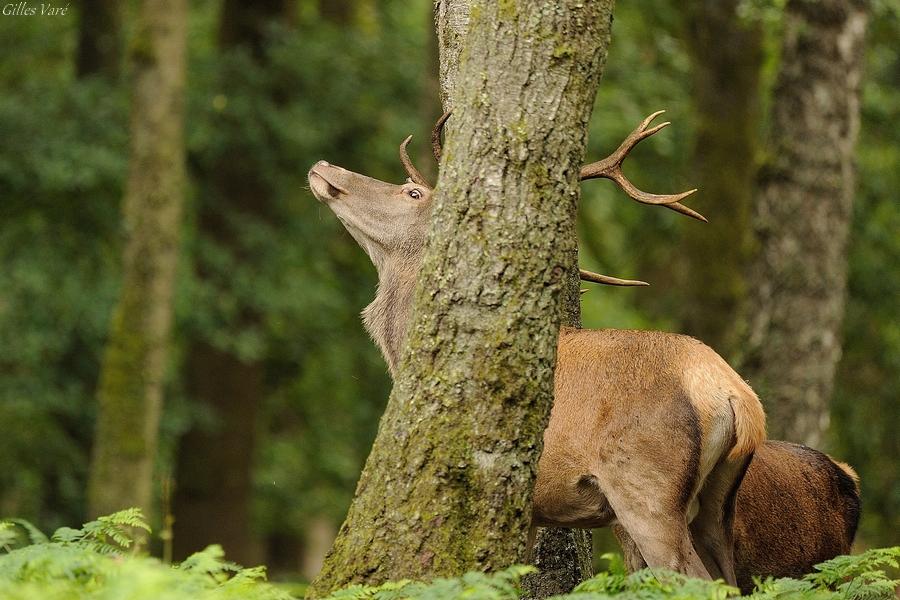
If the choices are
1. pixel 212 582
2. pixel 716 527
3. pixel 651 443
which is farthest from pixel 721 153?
pixel 212 582

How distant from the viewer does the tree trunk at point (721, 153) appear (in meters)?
12.2

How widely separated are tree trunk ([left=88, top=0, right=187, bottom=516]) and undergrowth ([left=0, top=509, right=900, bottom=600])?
630cm

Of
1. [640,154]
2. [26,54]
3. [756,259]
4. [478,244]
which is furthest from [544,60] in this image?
[26,54]

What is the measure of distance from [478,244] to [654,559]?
1.60 metres

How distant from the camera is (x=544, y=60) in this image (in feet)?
15.4

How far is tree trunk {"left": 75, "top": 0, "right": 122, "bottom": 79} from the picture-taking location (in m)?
15.2

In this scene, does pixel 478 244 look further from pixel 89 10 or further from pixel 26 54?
pixel 26 54

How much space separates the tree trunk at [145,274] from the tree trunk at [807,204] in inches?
198

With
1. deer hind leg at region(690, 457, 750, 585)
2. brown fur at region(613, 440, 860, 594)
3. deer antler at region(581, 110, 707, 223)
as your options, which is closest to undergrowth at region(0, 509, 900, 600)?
deer hind leg at region(690, 457, 750, 585)

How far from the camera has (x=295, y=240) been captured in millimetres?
15812

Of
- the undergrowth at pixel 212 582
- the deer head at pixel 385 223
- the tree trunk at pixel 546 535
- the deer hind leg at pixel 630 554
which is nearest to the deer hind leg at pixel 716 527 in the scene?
the deer hind leg at pixel 630 554

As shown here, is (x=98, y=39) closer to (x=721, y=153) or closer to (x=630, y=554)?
(x=721, y=153)

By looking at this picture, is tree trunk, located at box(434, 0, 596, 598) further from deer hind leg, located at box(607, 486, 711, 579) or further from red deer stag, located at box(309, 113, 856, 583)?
deer hind leg, located at box(607, 486, 711, 579)

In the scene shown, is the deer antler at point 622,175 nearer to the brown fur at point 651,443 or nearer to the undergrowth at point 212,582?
the brown fur at point 651,443
